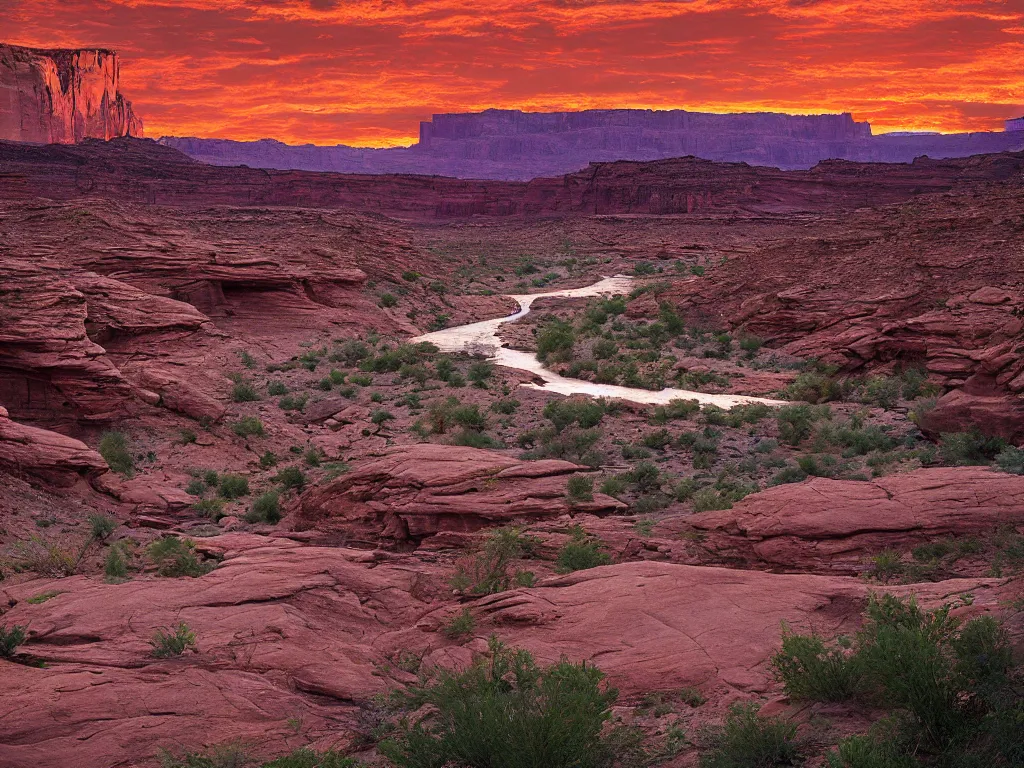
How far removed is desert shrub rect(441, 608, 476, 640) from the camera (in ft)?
27.7

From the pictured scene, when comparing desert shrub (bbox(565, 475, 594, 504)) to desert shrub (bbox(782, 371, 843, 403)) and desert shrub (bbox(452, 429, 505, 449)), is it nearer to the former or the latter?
desert shrub (bbox(452, 429, 505, 449))

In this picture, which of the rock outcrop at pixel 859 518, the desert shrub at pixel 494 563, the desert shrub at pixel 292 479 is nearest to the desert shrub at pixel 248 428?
the desert shrub at pixel 292 479

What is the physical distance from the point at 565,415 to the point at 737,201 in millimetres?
67786

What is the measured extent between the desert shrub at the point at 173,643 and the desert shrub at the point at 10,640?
3.82 ft

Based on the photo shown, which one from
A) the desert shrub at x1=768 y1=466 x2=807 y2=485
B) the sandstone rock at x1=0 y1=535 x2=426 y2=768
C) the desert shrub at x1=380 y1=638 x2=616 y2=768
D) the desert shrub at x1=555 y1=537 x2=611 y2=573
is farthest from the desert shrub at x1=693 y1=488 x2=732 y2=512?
the desert shrub at x1=380 y1=638 x2=616 y2=768

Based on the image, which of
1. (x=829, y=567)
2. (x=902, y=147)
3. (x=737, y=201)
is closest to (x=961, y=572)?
(x=829, y=567)

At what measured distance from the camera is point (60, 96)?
10569cm

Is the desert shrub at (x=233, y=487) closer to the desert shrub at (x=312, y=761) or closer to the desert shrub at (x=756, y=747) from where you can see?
the desert shrub at (x=312, y=761)

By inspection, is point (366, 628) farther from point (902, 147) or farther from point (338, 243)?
point (902, 147)

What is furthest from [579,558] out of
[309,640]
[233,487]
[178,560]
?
[233,487]

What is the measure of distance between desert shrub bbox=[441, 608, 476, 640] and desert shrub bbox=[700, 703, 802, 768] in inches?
126

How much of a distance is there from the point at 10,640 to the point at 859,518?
9.29 m

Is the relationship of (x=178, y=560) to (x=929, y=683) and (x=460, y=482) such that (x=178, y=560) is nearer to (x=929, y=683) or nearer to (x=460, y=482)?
(x=460, y=482)

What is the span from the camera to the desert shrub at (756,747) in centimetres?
550
